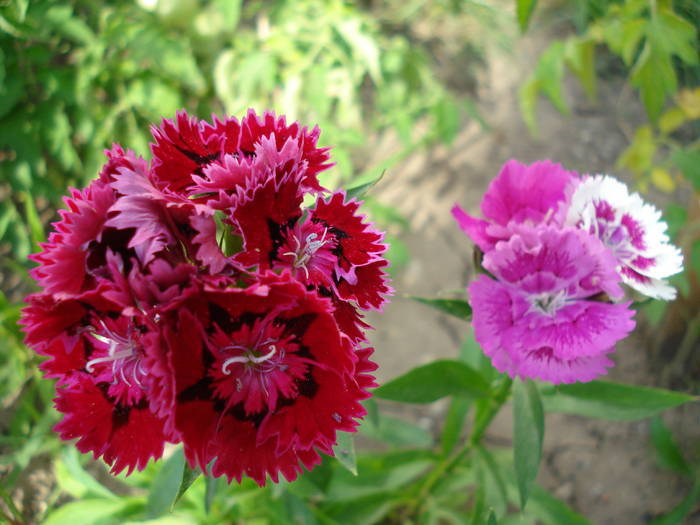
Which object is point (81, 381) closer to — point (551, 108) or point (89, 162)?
point (89, 162)

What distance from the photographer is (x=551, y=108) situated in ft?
8.11

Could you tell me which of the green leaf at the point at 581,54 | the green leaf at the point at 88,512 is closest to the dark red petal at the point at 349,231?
the green leaf at the point at 88,512

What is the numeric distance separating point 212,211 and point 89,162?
129 centimetres

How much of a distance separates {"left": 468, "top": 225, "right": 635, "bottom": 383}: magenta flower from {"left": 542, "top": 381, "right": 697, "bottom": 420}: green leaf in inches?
9.9

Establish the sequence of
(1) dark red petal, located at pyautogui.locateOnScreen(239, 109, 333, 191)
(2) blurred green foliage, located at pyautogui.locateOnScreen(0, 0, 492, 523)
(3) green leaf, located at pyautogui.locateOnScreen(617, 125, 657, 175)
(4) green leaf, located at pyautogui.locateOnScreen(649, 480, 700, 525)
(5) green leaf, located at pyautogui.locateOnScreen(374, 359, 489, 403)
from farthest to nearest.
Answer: (3) green leaf, located at pyautogui.locateOnScreen(617, 125, 657, 175) < (2) blurred green foliage, located at pyautogui.locateOnScreen(0, 0, 492, 523) < (4) green leaf, located at pyautogui.locateOnScreen(649, 480, 700, 525) < (5) green leaf, located at pyautogui.locateOnScreen(374, 359, 489, 403) < (1) dark red petal, located at pyautogui.locateOnScreen(239, 109, 333, 191)

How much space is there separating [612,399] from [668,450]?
Answer: 710 millimetres

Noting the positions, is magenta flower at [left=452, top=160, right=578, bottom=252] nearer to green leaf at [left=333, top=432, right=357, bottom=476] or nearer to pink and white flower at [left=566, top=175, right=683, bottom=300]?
pink and white flower at [left=566, top=175, right=683, bottom=300]

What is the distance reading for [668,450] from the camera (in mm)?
1540

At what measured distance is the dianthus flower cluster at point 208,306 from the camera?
1.93ft

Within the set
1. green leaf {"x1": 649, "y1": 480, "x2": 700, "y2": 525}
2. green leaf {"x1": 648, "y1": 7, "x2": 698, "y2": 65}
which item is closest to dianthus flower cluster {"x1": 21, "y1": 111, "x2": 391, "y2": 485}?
green leaf {"x1": 648, "y1": 7, "x2": 698, "y2": 65}

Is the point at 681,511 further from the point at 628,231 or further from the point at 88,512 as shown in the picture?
the point at 88,512

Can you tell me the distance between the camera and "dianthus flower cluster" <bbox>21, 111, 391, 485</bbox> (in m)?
0.59

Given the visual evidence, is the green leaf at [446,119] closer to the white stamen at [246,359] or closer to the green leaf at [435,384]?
the green leaf at [435,384]

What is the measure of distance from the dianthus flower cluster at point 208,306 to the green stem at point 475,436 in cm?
42
